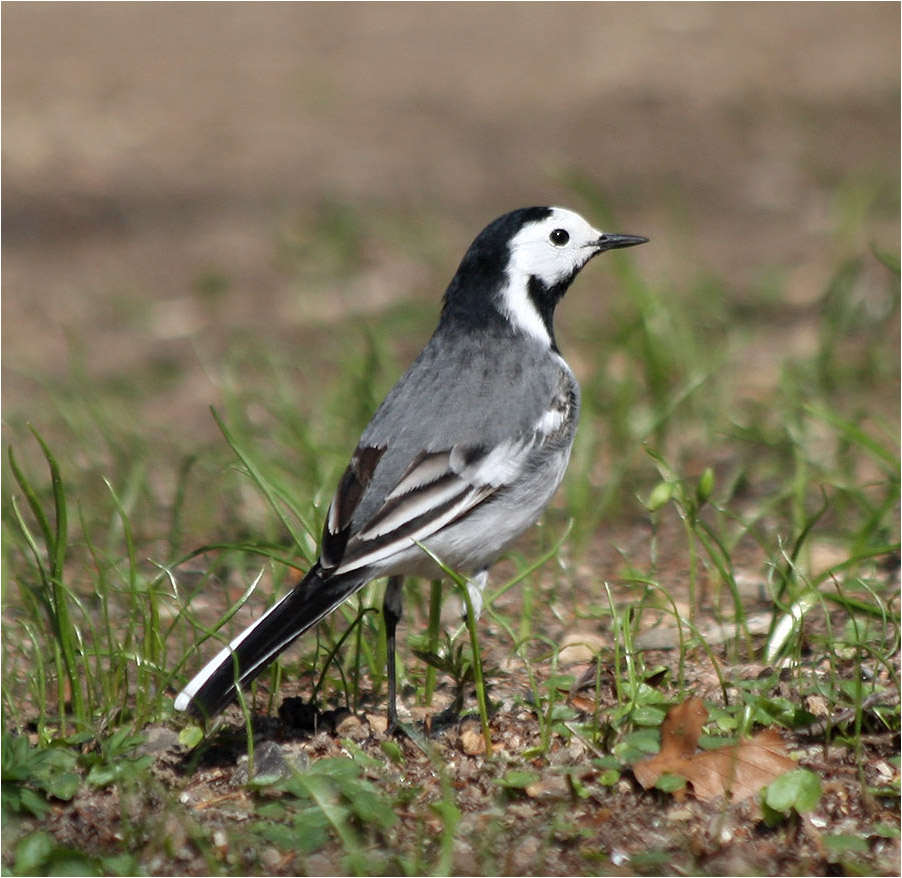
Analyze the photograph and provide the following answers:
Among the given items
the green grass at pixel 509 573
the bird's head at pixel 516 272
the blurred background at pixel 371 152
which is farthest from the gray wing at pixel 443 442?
the blurred background at pixel 371 152

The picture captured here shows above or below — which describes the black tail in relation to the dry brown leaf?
above

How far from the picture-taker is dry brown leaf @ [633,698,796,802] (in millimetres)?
3527

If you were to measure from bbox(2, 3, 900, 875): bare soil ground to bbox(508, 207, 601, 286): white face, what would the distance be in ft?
4.26

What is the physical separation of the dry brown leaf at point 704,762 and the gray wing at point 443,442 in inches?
35.8

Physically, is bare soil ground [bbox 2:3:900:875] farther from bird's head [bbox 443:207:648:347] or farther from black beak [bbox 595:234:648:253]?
black beak [bbox 595:234:648:253]

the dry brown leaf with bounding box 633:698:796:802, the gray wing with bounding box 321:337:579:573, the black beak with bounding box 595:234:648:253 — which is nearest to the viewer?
the dry brown leaf with bounding box 633:698:796:802

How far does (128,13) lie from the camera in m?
15.4

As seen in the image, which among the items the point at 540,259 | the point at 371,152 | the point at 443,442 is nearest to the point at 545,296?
the point at 540,259

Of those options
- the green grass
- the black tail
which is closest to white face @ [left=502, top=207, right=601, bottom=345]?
the green grass

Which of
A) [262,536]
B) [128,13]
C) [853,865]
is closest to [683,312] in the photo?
[262,536]

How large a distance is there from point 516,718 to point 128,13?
13336mm

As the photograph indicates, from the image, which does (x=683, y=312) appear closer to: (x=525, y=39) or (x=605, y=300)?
(x=605, y=300)

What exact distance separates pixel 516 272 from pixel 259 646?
1.81m

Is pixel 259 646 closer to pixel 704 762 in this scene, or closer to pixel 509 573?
pixel 704 762
